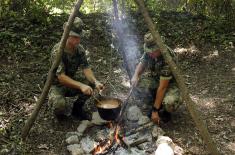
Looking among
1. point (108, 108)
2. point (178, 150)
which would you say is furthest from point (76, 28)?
point (178, 150)

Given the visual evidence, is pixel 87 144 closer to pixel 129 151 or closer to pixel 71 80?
pixel 129 151

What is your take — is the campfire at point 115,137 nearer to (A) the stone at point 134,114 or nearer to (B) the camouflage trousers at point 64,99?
(A) the stone at point 134,114

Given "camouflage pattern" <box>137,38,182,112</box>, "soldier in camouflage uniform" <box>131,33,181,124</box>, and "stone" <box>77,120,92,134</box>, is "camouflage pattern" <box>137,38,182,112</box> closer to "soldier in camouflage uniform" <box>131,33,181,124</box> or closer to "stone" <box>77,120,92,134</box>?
"soldier in camouflage uniform" <box>131,33,181,124</box>

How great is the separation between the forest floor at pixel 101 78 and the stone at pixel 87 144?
33 centimetres

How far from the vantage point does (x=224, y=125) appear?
6.43m

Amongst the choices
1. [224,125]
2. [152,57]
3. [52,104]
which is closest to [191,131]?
[224,125]

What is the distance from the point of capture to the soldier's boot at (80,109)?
6529 mm

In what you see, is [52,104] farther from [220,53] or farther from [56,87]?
[220,53]

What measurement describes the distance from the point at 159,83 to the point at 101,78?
2054mm

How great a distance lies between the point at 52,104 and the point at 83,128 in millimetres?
644

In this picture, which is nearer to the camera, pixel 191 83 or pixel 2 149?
pixel 2 149

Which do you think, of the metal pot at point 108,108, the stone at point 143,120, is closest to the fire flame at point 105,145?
the metal pot at point 108,108

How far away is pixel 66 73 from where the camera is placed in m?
6.35

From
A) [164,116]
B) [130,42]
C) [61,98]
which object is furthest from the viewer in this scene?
[130,42]
